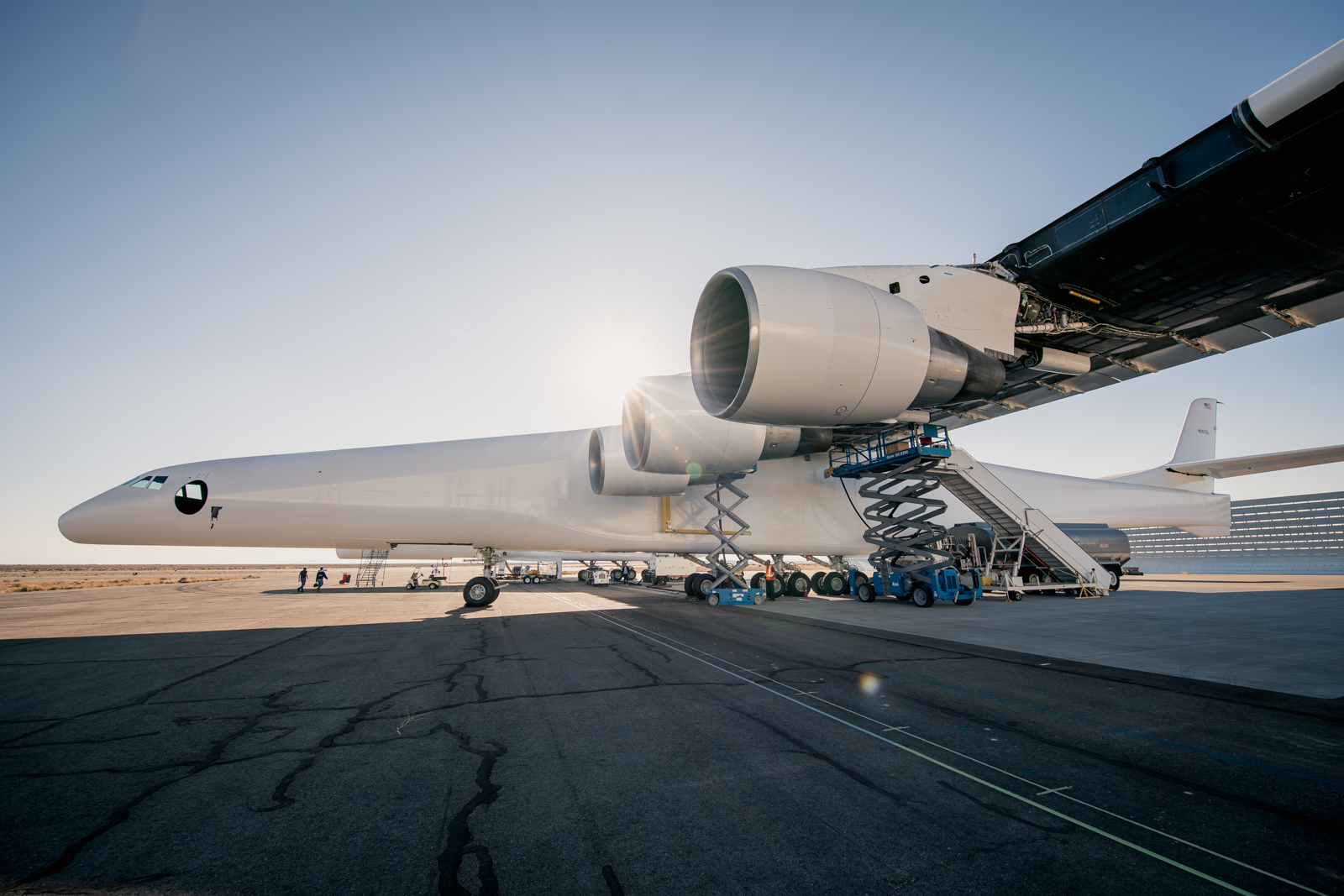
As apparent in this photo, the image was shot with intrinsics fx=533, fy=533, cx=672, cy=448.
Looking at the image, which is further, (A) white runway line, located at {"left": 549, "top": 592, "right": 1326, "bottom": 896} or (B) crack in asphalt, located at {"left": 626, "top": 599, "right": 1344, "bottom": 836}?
(B) crack in asphalt, located at {"left": 626, "top": 599, "right": 1344, "bottom": 836}

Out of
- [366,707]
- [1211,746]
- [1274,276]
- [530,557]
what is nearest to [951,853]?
[1211,746]

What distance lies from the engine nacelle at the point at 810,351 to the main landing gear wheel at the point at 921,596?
7.34 meters

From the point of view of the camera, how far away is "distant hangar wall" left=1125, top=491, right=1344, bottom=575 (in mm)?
46969

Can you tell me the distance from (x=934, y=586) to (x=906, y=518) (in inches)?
74.3

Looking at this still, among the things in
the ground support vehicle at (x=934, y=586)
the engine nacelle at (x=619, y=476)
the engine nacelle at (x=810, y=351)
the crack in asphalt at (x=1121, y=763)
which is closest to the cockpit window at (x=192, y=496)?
the engine nacelle at (x=619, y=476)

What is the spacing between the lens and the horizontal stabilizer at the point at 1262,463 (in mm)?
17906

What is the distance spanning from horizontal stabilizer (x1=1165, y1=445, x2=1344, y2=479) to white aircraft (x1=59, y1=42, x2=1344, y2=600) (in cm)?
18

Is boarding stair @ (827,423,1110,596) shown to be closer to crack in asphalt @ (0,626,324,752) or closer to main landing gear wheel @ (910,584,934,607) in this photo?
main landing gear wheel @ (910,584,934,607)

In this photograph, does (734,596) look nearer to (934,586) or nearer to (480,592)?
(934,586)

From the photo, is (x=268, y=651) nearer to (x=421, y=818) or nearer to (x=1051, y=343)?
(x=421, y=818)

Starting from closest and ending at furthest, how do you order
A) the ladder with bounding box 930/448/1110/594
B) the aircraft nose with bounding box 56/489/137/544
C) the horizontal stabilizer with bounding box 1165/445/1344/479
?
the aircraft nose with bounding box 56/489/137/544
the ladder with bounding box 930/448/1110/594
the horizontal stabilizer with bounding box 1165/445/1344/479

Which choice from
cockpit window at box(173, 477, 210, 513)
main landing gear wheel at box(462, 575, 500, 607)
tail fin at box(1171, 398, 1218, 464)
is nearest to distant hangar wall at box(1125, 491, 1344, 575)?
tail fin at box(1171, 398, 1218, 464)

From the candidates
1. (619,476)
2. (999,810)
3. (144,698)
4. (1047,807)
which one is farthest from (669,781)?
(619,476)

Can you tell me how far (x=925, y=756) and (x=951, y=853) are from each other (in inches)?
49.7
